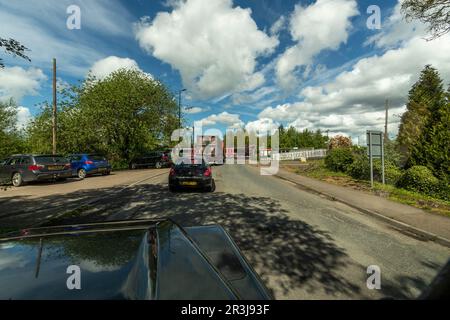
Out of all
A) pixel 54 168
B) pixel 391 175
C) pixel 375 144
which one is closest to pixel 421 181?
pixel 375 144

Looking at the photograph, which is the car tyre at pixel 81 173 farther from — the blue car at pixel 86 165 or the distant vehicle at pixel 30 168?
the distant vehicle at pixel 30 168

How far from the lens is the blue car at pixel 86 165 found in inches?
722

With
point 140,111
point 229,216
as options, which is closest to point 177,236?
point 229,216

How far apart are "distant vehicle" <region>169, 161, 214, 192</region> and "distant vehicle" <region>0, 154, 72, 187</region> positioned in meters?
A: 7.65

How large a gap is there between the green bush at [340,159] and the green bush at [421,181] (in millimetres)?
8159

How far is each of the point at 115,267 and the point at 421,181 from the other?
40.0ft

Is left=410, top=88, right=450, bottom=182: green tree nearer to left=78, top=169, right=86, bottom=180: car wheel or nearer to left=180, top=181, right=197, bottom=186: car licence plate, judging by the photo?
left=180, top=181, right=197, bottom=186: car licence plate

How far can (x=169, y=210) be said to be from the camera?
8.03m

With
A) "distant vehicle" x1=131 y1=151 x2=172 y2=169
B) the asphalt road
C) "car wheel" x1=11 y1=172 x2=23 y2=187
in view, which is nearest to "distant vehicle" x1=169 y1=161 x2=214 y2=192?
the asphalt road

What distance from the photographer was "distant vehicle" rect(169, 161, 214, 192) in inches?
443

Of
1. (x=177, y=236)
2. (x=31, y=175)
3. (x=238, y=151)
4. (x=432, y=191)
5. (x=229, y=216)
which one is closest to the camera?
(x=177, y=236)

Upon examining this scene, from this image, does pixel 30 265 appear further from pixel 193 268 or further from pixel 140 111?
pixel 140 111

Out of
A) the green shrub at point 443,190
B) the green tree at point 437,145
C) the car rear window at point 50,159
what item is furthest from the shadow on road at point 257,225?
the green tree at point 437,145
